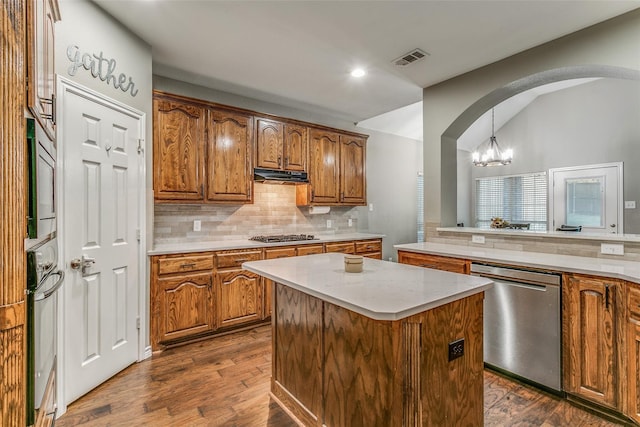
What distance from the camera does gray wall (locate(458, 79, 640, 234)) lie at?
5.40 metres

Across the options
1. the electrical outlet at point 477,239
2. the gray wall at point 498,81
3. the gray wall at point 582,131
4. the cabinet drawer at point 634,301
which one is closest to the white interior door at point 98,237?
the gray wall at point 498,81

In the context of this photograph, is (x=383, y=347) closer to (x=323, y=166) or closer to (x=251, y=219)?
(x=251, y=219)

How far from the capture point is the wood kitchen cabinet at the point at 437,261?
2.64m

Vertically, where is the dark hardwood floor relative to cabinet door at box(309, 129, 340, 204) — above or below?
below

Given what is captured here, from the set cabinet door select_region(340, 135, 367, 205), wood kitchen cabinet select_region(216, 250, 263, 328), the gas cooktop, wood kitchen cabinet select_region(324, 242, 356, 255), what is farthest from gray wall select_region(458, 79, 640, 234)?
wood kitchen cabinet select_region(216, 250, 263, 328)

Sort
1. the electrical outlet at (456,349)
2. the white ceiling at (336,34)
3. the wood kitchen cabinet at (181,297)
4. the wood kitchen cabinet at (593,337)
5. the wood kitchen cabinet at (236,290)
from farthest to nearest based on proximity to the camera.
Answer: the wood kitchen cabinet at (236,290), the wood kitchen cabinet at (181,297), the white ceiling at (336,34), the wood kitchen cabinet at (593,337), the electrical outlet at (456,349)

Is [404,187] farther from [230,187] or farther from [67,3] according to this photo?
[67,3]

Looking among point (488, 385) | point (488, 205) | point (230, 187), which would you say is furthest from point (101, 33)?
point (488, 205)

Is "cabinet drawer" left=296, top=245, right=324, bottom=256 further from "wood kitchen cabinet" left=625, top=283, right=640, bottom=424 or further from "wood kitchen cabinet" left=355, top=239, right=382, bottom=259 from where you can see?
"wood kitchen cabinet" left=625, top=283, right=640, bottom=424

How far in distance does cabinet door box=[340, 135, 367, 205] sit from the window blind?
446 cm

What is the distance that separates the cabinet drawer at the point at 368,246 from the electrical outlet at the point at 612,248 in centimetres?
261

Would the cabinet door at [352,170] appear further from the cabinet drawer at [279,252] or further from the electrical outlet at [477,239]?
the electrical outlet at [477,239]

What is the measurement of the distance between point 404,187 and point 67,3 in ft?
17.8

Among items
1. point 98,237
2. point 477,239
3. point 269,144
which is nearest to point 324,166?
point 269,144
